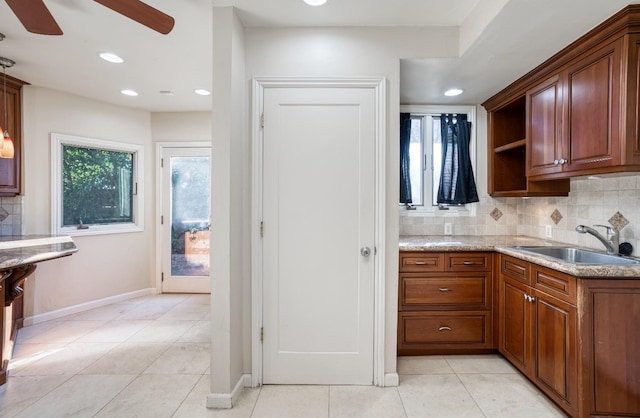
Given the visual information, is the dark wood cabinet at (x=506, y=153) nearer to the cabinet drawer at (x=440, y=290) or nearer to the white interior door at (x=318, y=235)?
the cabinet drawer at (x=440, y=290)

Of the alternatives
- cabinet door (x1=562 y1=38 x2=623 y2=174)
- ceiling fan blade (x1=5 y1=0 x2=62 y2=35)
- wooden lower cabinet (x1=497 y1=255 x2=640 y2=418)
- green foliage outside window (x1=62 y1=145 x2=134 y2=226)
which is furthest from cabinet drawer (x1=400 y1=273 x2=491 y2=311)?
green foliage outside window (x1=62 y1=145 x2=134 y2=226)

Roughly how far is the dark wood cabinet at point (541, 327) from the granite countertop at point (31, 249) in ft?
11.3

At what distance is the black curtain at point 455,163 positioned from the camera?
317cm

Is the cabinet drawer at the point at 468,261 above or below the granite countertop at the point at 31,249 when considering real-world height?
below

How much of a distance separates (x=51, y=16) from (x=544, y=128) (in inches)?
122

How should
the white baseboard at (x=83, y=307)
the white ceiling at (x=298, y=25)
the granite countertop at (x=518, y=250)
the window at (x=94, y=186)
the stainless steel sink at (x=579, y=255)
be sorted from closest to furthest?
the granite countertop at (x=518, y=250)
the white ceiling at (x=298, y=25)
the stainless steel sink at (x=579, y=255)
the white baseboard at (x=83, y=307)
the window at (x=94, y=186)

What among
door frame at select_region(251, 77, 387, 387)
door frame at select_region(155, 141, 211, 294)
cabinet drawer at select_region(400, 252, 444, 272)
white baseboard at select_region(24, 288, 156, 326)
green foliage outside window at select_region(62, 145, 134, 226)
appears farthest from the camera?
door frame at select_region(155, 141, 211, 294)

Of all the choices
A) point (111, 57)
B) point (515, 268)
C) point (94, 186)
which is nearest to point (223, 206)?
point (111, 57)

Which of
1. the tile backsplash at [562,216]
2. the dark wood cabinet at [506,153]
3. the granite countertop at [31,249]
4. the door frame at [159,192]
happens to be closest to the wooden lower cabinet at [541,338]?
the tile backsplash at [562,216]

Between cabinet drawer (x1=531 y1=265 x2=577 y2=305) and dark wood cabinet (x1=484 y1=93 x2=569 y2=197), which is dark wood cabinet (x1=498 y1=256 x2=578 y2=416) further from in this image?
dark wood cabinet (x1=484 y1=93 x2=569 y2=197)

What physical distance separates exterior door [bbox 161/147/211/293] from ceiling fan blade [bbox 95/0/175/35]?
9.17 feet

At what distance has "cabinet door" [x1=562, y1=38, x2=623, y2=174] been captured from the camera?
5.84 feet

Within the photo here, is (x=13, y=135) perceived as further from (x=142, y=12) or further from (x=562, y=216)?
(x=562, y=216)

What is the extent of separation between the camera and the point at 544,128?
7.80ft
